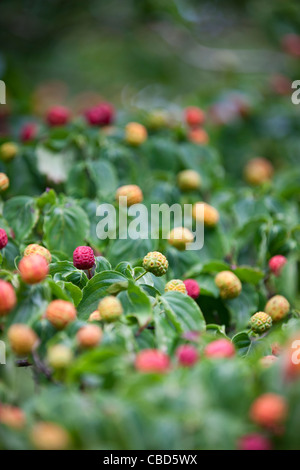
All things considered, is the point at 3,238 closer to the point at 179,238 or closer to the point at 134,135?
the point at 179,238

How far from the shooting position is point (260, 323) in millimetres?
1478

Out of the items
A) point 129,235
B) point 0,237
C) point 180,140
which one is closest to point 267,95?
point 180,140

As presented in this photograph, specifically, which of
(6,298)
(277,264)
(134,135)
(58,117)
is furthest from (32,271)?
(58,117)

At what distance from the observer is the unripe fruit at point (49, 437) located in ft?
3.00

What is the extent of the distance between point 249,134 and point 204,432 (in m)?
2.21

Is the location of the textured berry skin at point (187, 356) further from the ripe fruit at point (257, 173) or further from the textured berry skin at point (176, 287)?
the ripe fruit at point (257, 173)

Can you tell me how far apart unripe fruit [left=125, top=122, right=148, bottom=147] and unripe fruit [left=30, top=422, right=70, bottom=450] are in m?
1.43

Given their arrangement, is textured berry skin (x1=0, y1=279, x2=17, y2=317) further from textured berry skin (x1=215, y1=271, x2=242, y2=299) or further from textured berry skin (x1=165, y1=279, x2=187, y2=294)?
textured berry skin (x1=215, y1=271, x2=242, y2=299)

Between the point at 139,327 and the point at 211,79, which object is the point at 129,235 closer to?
the point at 139,327

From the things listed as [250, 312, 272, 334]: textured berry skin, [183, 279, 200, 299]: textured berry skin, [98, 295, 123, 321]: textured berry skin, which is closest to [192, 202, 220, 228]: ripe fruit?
[183, 279, 200, 299]: textured berry skin

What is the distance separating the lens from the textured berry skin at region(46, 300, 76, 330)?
1206mm

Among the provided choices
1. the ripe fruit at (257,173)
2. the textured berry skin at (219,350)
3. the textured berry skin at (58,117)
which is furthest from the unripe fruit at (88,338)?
the ripe fruit at (257,173)

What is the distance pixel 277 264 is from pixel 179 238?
32 centimetres

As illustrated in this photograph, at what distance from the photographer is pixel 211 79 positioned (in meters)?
4.50
